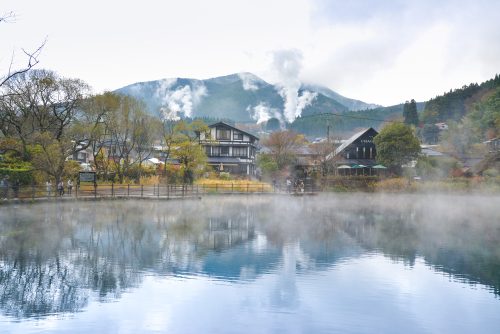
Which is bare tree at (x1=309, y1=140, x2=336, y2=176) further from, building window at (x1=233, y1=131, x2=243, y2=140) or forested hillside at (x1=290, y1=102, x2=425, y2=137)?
forested hillside at (x1=290, y1=102, x2=425, y2=137)

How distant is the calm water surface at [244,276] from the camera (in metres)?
9.63

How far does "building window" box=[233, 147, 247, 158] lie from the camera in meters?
64.3

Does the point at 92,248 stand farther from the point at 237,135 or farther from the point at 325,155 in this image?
the point at 237,135

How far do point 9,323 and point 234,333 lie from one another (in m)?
4.30

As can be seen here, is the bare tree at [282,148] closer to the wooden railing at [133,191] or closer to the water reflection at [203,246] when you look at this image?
the wooden railing at [133,191]

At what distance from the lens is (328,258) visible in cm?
1574

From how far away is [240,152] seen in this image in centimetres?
6444

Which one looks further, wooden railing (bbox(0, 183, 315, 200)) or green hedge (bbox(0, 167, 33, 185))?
green hedge (bbox(0, 167, 33, 185))

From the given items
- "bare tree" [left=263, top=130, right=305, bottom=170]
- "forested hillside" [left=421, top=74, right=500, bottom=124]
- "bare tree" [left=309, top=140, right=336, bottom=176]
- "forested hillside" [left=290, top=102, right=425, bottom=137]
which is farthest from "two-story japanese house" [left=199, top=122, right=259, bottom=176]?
"forested hillside" [left=290, top=102, right=425, bottom=137]

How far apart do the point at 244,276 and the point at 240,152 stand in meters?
51.5

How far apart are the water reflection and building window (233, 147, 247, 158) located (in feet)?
114

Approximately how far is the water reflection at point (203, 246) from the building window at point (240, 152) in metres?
34.7

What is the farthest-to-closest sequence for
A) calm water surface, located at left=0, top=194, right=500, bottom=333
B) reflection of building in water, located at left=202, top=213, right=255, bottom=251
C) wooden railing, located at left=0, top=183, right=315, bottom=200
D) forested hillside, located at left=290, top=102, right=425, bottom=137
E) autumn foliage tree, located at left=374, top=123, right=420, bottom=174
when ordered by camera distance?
1. forested hillside, located at left=290, top=102, right=425, bottom=137
2. autumn foliage tree, located at left=374, top=123, right=420, bottom=174
3. wooden railing, located at left=0, top=183, right=315, bottom=200
4. reflection of building in water, located at left=202, top=213, right=255, bottom=251
5. calm water surface, located at left=0, top=194, right=500, bottom=333

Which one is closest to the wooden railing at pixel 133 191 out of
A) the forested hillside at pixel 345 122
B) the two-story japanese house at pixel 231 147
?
the two-story japanese house at pixel 231 147
